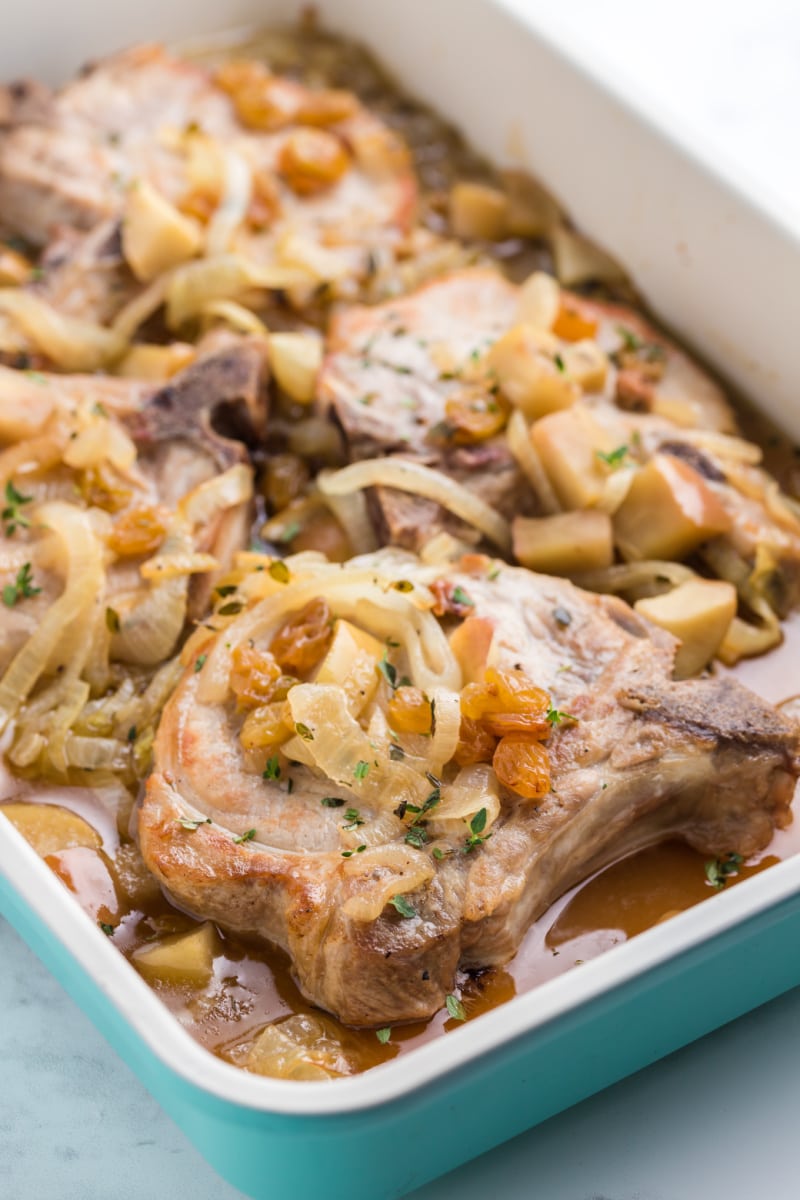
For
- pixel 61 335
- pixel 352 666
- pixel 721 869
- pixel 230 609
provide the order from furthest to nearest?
pixel 61 335, pixel 230 609, pixel 721 869, pixel 352 666

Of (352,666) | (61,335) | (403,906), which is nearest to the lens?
(403,906)

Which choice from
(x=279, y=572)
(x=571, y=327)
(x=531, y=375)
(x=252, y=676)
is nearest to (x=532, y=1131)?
(x=252, y=676)

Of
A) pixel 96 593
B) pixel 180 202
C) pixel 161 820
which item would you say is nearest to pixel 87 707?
pixel 96 593

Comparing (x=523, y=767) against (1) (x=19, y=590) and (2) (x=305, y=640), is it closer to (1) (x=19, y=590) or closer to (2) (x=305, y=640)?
(2) (x=305, y=640)

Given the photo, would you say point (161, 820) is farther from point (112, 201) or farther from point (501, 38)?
point (501, 38)

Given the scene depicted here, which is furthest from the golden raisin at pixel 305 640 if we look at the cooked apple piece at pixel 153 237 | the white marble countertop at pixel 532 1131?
Answer: the cooked apple piece at pixel 153 237
